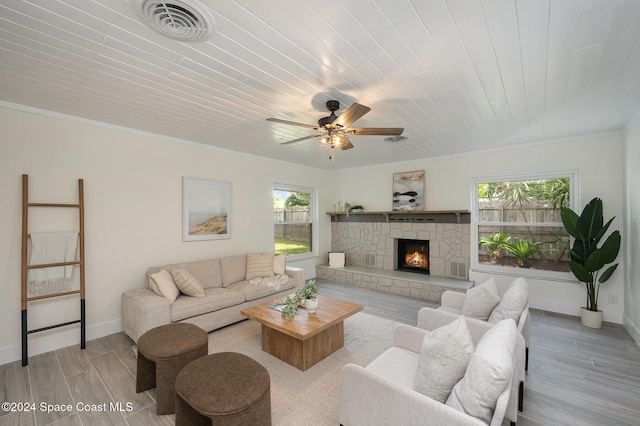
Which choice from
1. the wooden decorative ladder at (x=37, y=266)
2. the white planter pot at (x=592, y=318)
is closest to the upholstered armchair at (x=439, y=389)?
the white planter pot at (x=592, y=318)

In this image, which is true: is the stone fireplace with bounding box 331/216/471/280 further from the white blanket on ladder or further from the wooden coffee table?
the white blanket on ladder

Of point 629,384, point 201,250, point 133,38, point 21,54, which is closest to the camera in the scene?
point 133,38

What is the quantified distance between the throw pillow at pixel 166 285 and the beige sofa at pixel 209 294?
1 cm

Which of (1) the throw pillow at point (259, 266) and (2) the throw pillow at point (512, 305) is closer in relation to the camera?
(2) the throw pillow at point (512, 305)

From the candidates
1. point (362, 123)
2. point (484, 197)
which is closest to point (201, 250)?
point (362, 123)

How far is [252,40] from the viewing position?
175cm

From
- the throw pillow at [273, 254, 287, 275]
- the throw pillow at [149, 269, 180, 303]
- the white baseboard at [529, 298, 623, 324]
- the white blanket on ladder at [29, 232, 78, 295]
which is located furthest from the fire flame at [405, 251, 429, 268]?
the white blanket on ladder at [29, 232, 78, 295]

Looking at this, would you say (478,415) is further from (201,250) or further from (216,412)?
(201,250)

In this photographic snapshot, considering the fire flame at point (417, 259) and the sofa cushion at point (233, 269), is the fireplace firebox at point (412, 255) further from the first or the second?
the sofa cushion at point (233, 269)

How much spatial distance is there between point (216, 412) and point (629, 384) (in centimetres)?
347

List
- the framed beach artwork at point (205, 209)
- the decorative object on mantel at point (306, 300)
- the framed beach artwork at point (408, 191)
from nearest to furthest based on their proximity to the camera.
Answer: the decorative object on mantel at point (306, 300)
the framed beach artwork at point (205, 209)
the framed beach artwork at point (408, 191)

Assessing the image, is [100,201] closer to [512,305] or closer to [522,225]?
[512,305]

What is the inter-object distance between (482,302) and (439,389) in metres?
1.31

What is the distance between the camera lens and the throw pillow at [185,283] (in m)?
3.37
